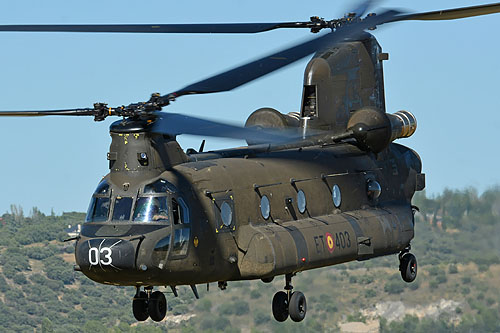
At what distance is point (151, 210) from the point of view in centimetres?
2312

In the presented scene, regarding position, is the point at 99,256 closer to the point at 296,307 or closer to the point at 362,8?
the point at 296,307

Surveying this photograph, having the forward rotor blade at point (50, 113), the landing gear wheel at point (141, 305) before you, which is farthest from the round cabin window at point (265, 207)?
the forward rotor blade at point (50, 113)

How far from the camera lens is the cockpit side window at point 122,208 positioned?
23.1 metres

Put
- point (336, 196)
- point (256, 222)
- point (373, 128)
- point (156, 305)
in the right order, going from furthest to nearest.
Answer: point (373, 128)
point (336, 196)
point (256, 222)
point (156, 305)

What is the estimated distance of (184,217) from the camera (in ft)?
76.8

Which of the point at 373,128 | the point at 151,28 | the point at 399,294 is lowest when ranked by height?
the point at 399,294

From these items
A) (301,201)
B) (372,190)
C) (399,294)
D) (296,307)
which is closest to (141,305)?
(296,307)

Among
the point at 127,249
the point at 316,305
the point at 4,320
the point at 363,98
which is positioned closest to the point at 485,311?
the point at 316,305

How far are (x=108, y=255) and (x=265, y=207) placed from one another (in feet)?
13.6

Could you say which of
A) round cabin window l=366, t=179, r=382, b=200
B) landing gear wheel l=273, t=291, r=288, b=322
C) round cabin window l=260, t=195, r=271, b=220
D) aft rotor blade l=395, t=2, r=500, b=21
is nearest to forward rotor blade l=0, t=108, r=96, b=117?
round cabin window l=260, t=195, r=271, b=220

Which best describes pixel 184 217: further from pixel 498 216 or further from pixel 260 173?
pixel 498 216

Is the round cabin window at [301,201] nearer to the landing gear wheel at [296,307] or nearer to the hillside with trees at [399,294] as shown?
the landing gear wheel at [296,307]

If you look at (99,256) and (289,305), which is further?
(289,305)

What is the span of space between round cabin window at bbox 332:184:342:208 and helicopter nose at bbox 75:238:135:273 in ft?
20.7
